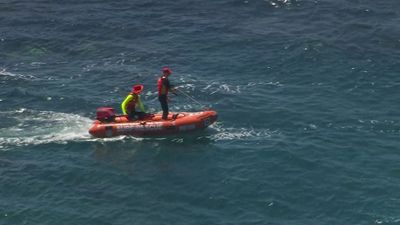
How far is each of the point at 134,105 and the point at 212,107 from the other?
6180mm

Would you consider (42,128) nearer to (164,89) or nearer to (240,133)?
(164,89)

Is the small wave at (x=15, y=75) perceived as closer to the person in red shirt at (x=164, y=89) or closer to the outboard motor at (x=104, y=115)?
the outboard motor at (x=104, y=115)

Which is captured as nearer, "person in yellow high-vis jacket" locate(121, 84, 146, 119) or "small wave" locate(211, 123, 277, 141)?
"small wave" locate(211, 123, 277, 141)

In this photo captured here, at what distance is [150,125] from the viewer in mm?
47219

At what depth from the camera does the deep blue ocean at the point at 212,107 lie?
3919 cm

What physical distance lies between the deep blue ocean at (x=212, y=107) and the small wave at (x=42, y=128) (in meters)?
0.13

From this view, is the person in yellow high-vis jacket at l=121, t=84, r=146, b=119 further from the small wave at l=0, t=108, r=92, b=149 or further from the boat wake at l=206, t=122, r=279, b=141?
the boat wake at l=206, t=122, r=279, b=141

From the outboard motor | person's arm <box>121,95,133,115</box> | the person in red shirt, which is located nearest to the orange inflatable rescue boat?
the outboard motor

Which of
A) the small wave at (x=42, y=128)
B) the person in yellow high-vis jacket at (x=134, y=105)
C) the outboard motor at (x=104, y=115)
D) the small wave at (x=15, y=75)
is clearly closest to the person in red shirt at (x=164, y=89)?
the person in yellow high-vis jacket at (x=134, y=105)

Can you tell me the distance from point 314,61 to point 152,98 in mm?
13626

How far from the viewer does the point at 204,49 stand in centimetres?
6178

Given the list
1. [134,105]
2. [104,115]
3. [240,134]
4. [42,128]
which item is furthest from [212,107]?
[42,128]

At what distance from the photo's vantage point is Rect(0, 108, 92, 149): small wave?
154 ft

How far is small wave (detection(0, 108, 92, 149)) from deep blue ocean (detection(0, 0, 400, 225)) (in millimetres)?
133
